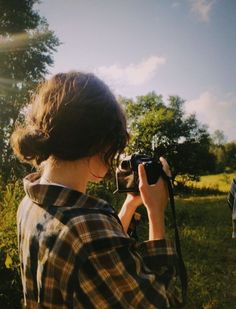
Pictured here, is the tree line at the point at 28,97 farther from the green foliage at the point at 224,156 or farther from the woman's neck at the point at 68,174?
the green foliage at the point at 224,156

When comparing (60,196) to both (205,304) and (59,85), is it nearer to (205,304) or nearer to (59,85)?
(59,85)

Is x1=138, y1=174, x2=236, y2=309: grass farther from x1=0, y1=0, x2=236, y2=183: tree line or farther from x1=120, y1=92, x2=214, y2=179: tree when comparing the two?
x1=120, y1=92, x2=214, y2=179: tree

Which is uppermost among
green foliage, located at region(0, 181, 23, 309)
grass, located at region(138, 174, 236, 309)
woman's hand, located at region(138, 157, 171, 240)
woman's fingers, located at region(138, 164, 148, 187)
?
woman's fingers, located at region(138, 164, 148, 187)

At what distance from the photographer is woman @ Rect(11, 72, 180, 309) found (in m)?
1.11

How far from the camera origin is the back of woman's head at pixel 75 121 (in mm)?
1313

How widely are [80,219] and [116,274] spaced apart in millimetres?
219

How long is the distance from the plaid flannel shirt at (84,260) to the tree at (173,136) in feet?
83.9

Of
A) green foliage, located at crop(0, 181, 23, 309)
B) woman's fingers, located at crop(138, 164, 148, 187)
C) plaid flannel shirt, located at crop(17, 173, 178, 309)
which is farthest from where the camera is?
green foliage, located at crop(0, 181, 23, 309)

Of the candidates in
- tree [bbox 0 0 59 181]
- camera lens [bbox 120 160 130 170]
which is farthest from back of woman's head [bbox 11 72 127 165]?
tree [bbox 0 0 59 181]

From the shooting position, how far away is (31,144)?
1.47 m

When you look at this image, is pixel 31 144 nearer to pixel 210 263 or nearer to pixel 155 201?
pixel 155 201

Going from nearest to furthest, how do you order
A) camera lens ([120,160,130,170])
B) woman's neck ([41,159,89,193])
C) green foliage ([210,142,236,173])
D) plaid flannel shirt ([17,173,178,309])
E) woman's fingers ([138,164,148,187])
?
1. plaid flannel shirt ([17,173,178,309])
2. woman's neck ([41,159,89,193])
3. woman's fingers ([138,164,148,187])
4. camera lens ([120,160,130,170])
5. green foliage ([210,142,236,173])

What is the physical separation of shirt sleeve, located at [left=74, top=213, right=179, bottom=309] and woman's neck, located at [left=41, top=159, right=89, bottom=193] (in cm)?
23

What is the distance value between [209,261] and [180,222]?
4268 mm
